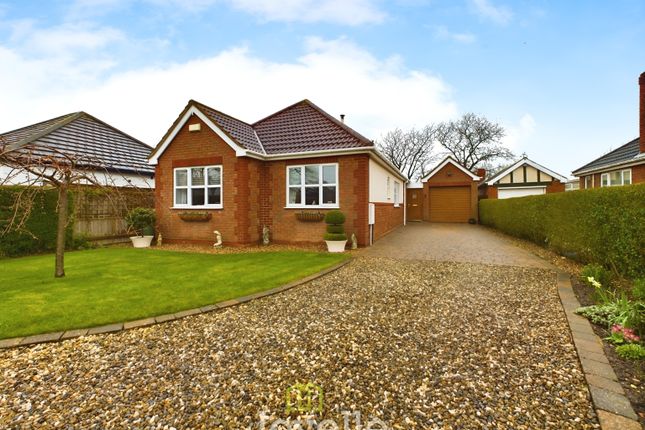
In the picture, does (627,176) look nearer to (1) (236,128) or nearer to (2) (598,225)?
(2) (598,225)

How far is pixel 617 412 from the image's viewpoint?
2201 millimetres

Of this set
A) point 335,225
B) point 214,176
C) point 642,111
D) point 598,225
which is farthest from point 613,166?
point 214,176

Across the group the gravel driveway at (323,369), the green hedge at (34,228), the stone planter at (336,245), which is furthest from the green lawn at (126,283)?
the green hedge at (34,228)

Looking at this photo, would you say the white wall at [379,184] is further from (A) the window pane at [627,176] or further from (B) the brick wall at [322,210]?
(A) the window pane at [627,176]

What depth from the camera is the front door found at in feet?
83.3

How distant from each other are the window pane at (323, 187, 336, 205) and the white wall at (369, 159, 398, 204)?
1523mm

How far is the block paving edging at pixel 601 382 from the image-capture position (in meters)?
2.12

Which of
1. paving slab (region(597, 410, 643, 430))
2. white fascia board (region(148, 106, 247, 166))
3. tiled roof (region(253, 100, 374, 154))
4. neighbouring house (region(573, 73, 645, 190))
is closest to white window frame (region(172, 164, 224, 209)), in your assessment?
white fascia board (region(148, 106, 247, 166))

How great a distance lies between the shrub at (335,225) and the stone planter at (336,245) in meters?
0.11

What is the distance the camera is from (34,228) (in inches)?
407

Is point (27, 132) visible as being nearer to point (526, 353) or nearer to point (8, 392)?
point (8, 392)

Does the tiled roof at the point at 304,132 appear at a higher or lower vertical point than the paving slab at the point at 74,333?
higher

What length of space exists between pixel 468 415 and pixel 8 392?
3994 millimetres

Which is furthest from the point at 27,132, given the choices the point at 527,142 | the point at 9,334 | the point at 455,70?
the point at 527,142
